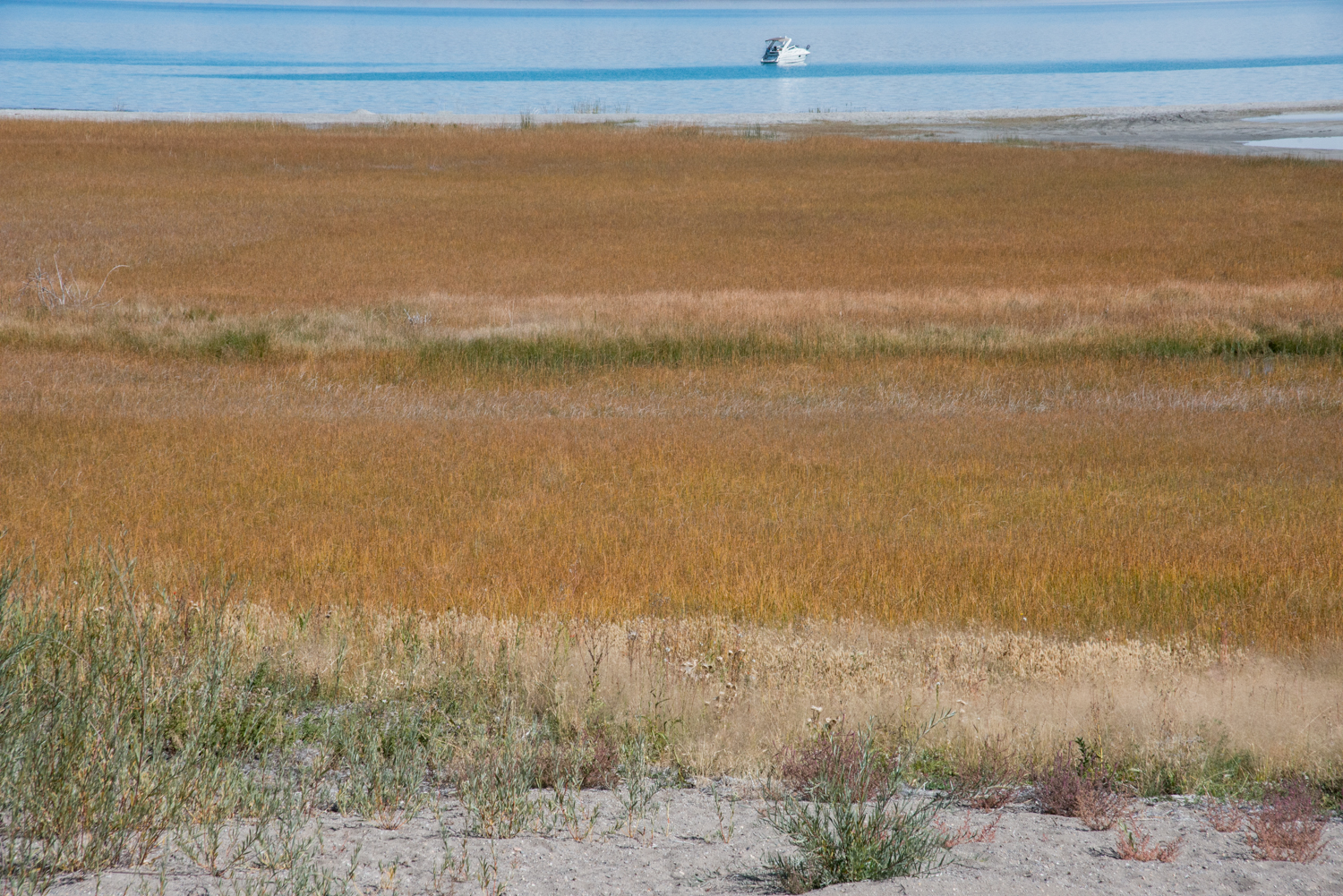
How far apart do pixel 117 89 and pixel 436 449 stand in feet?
343

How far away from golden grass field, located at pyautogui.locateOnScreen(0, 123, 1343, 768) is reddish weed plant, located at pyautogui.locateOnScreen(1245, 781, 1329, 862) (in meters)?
1.07

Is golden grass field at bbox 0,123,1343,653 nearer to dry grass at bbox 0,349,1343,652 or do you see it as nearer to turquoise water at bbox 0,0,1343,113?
dry grass at bbox 0,349,1343,652

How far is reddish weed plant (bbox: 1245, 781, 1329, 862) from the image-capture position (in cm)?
381

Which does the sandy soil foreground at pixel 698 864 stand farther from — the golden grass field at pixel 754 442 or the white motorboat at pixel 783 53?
the white motorboat at pixel 783 53

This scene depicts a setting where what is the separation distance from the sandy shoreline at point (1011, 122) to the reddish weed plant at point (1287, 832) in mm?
52581

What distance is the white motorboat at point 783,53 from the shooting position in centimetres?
15075

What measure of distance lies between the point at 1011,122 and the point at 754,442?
64.9m

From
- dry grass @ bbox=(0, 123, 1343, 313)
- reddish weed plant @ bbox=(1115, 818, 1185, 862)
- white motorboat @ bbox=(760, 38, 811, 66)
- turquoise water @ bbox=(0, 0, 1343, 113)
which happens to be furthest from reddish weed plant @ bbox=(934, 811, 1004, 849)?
white motorboat @ bbox=(760, 38, 811, 66)

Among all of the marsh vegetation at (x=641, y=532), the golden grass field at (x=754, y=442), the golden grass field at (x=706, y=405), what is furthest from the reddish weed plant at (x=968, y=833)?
the golden grass field at (x=706, y=405)

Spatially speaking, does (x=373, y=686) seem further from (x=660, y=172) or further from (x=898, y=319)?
(x=660, y=172)

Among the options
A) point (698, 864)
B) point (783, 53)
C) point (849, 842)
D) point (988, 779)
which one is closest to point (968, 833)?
point (849, 842)

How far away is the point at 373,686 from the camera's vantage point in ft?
18.7

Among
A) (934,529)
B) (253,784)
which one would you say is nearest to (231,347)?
(934,529)

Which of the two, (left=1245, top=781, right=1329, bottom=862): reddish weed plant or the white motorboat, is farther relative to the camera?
the white motorboat
